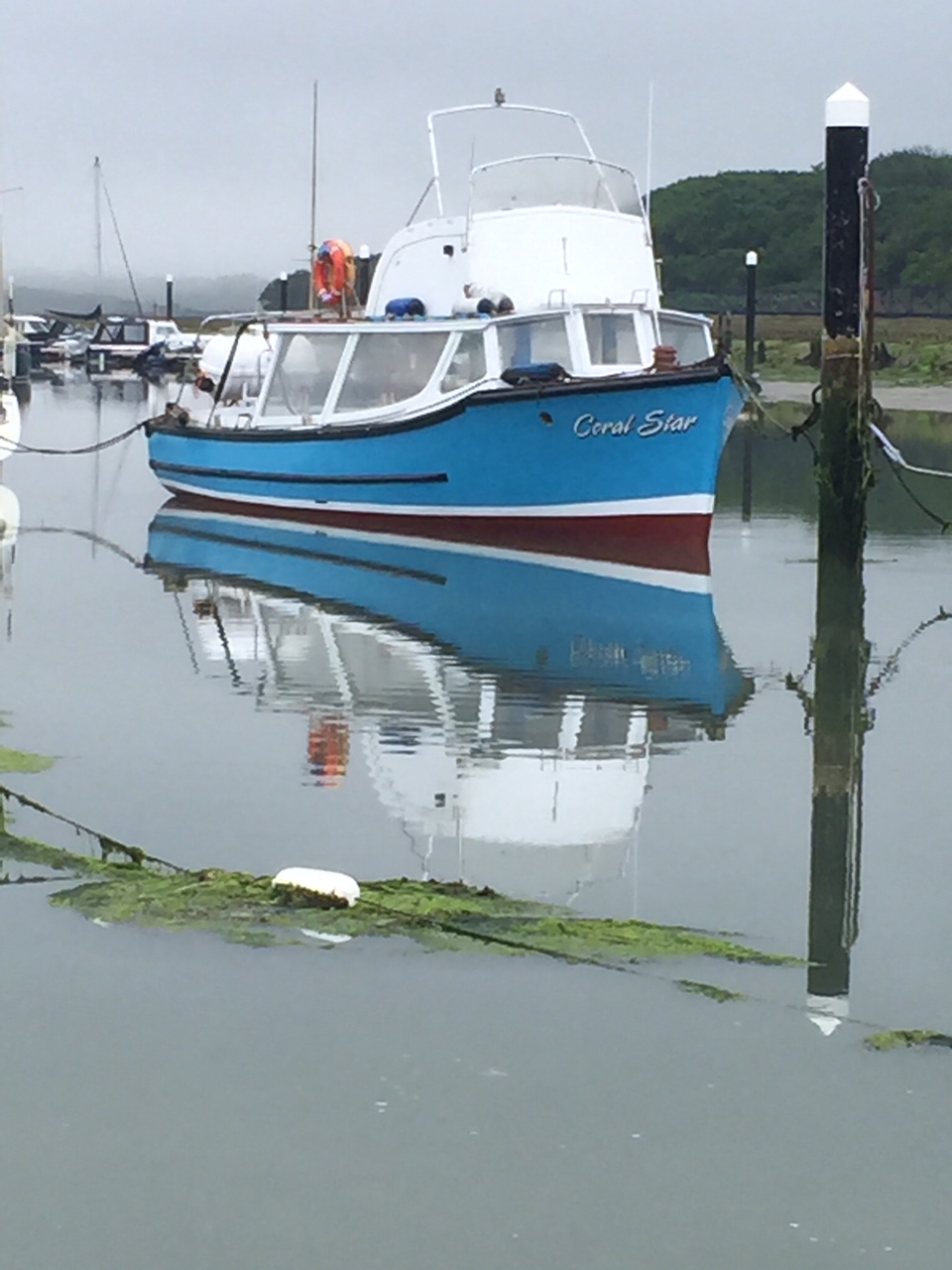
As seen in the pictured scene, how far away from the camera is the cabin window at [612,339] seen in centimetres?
2081

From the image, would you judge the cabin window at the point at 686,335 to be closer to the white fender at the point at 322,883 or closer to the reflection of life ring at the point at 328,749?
the reflection of life ring at the point at 328,749

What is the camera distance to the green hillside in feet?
278

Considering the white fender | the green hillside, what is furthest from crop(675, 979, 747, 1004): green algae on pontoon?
the green hillside

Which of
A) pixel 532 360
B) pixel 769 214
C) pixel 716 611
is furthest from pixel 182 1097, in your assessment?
pixel 769 214

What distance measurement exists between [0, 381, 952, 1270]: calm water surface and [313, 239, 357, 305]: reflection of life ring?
30.5 ft

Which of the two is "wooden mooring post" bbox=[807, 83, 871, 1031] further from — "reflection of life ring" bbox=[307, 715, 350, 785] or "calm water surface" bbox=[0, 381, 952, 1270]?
"reflection of life ring" bbox=[307, 715, 350, 785]

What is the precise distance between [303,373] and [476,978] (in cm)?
1674

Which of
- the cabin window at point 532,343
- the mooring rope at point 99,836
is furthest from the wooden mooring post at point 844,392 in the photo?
the mooring rope at point 99,836

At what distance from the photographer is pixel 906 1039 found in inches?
251

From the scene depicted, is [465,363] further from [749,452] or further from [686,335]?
[749,452]

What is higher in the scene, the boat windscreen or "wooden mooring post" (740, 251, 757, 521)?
the boat windscreen

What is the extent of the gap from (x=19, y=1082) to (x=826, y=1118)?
2.16 meters

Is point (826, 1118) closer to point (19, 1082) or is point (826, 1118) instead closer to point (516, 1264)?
point (516, 1264)

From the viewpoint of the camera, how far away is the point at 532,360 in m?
20.8
